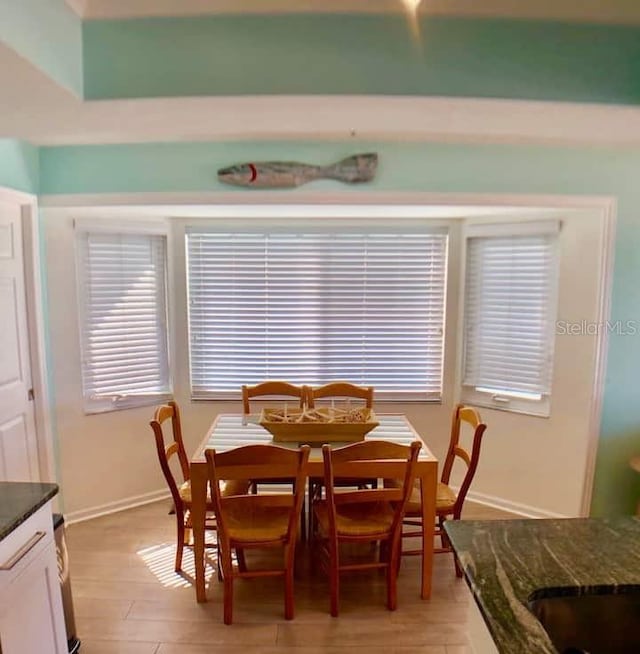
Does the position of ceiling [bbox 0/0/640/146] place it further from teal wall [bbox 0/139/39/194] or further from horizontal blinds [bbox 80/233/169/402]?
horizontal blinds [bbox 80/233/169/402]

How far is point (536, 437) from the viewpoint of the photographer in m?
3.01

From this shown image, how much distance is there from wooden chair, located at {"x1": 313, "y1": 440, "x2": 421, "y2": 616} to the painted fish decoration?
59.9 inches

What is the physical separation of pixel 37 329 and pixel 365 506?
215cm

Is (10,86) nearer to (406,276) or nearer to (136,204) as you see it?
(136,204)

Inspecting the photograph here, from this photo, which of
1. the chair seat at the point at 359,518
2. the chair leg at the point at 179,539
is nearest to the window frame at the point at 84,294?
the chair leg at the point at 179,539

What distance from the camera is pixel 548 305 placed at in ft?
9.55

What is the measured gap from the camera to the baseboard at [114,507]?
115 inches

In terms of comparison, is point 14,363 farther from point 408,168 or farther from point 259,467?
point 408,168

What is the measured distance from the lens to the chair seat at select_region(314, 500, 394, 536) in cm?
208

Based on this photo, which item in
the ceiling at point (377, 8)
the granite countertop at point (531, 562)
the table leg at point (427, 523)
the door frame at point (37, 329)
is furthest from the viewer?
the door frame at point (37, 329)

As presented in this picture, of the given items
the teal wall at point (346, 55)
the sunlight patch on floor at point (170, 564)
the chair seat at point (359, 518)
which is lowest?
the sunlight patch on floor at point (170, 564)

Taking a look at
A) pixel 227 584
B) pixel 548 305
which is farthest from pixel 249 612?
pixel 548 305

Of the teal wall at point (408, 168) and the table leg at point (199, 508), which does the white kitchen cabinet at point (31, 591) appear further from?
the teal wall at point (408, 168)

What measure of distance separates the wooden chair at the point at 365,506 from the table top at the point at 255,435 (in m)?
0.20
